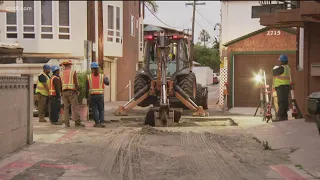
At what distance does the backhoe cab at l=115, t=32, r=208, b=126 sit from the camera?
49.4 feet

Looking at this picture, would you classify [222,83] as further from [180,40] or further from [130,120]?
[130,120]

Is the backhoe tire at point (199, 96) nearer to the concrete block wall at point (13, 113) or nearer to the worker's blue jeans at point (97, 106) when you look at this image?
the worker's blue jeans at point (97, 106)

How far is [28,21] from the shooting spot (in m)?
25.0

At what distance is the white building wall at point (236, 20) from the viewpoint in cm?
2266

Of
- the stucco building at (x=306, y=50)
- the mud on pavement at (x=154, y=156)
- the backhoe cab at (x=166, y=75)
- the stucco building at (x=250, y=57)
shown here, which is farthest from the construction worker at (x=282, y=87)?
the stucco building at (x=250, y=57)

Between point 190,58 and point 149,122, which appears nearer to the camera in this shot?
point 149,122

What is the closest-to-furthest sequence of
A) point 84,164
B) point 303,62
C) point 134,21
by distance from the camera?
point 84,164 → point 303,62 → point 134,21

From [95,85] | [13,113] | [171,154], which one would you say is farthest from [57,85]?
[171,154]

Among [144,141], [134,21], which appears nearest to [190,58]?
[144,141]

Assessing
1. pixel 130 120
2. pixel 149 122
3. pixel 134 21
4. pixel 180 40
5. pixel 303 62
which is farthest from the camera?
pixel 134 21

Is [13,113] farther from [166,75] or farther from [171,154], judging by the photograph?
[166,75]

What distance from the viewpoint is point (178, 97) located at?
51.1 ft

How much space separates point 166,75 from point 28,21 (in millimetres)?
12011

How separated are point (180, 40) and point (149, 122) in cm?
384
